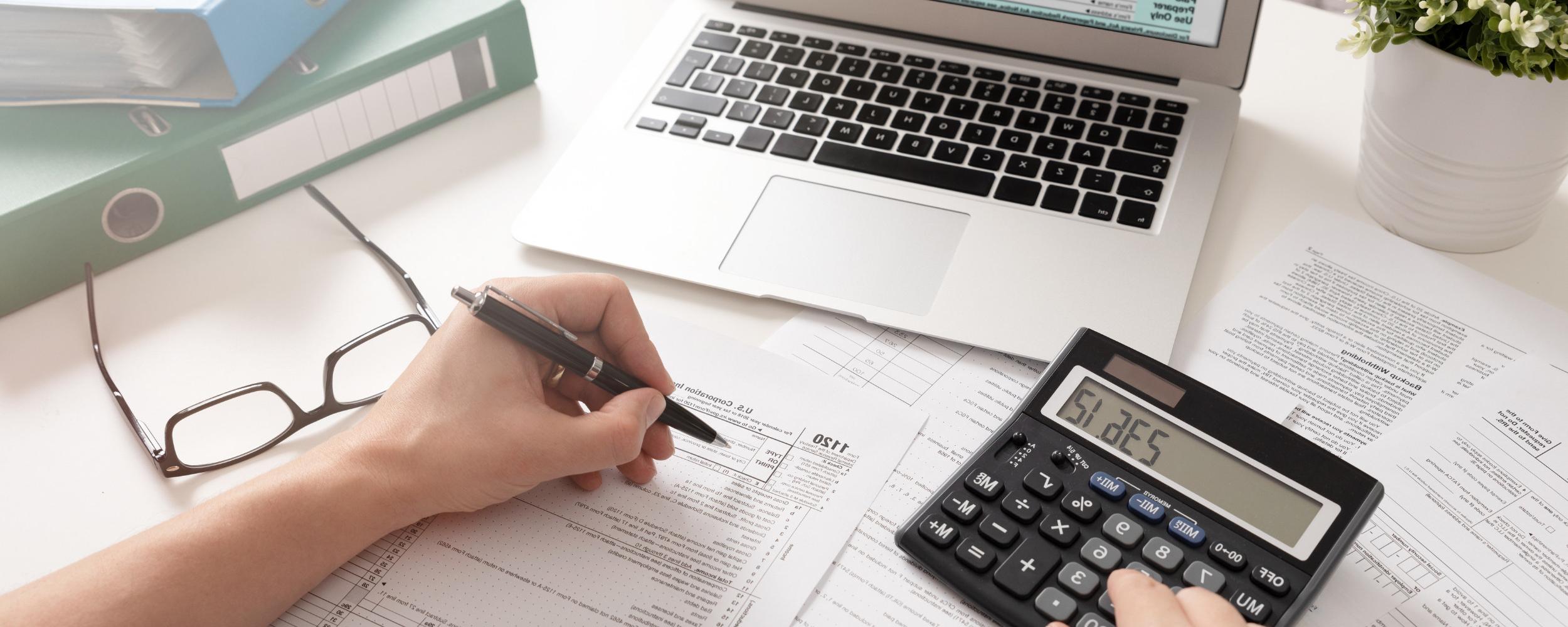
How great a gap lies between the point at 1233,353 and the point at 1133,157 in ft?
0.57

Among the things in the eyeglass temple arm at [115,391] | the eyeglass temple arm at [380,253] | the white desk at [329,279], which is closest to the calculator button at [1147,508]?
the white desk at [329,279]

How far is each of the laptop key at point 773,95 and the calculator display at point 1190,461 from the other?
1.17ft

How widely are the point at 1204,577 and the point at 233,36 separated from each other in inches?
27.4

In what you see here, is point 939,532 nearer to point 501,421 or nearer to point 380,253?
point 501,421

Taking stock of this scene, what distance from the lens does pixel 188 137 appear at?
760 millimetres

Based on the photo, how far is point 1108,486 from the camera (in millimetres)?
590

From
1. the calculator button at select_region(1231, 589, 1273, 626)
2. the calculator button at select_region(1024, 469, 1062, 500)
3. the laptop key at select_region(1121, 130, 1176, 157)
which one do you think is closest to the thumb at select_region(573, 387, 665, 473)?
the calculator button at select_region(1024, 469, 1062, 500)

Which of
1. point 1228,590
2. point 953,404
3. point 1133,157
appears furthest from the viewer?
point 1133,157

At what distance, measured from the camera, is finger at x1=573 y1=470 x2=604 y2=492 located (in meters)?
0.63

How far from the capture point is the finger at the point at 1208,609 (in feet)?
1.71

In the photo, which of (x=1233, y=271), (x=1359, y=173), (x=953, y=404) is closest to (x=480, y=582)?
(x=953, y=404)

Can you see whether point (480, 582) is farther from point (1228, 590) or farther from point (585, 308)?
point (1228, 590)

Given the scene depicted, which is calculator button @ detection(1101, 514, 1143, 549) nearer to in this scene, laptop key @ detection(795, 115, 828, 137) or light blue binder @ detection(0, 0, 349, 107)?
laptop key @ detection(795, 115, 828, 137)

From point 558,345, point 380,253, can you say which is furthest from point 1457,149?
point 380,253
